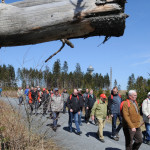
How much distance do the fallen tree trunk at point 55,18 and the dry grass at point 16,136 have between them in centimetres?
359

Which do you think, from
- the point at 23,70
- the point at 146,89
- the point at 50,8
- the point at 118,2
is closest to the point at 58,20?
the point at 50,8

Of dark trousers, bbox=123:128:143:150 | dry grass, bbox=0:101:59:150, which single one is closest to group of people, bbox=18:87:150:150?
dark trousers, bbox=123:128:143:150

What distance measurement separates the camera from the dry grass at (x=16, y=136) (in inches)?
184

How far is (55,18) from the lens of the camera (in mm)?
1489

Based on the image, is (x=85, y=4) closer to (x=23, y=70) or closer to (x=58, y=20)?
(x=58, y=20)

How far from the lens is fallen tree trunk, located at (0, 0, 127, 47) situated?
1.48 metres

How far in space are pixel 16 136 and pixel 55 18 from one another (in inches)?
158

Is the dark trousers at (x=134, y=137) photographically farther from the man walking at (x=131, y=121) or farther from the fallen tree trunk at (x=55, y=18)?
the fallen tree trunk at (x=55, y=18)

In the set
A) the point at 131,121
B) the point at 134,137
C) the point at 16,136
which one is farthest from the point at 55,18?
the point at 134,137

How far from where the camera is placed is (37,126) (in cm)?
512

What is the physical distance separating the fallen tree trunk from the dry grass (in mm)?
3594

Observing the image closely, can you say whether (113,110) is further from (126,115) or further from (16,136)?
(16,136)

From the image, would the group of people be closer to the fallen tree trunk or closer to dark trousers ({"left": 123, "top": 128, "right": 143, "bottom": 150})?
dark trousers ({"left": 123, "top": 128, "right": 143, "bottom": 150})

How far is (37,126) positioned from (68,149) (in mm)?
1478
